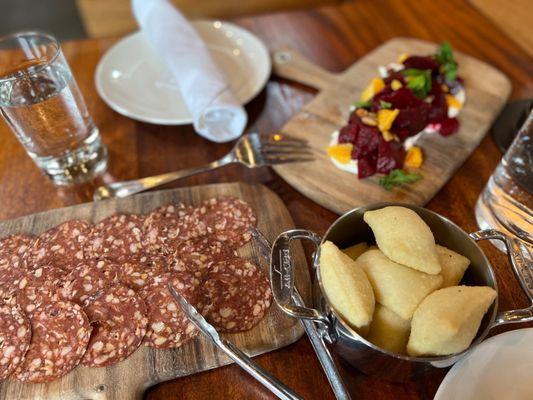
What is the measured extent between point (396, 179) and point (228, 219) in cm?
39

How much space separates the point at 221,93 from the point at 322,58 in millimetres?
464

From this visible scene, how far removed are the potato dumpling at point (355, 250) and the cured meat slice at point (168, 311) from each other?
0.92ft

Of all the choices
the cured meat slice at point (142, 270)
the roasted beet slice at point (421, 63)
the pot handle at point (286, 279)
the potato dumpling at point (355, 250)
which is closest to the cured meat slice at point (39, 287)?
the cured meat slice at point (142, 270)

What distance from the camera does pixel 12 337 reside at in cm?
73

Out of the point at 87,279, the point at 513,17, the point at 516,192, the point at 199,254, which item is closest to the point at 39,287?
the point at 87,279

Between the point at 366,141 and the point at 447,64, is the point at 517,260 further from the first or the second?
the point at 447,64

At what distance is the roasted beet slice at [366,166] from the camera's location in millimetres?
983

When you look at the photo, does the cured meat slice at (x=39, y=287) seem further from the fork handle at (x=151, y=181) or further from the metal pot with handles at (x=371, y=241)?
the metal pot with handles at (x=371, y=241)

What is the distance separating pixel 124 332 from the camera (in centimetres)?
73

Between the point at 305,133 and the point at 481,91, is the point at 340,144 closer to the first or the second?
the point at 305,133

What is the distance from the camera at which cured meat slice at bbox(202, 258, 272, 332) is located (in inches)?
29.4

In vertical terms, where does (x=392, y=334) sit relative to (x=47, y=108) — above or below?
below

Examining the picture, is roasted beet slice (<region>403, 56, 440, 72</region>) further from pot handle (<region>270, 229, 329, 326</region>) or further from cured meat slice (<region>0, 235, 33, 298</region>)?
cured meat slice (<region>0, 235, 33, 298</region>)

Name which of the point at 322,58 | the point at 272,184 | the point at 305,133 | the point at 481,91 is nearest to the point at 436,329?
the point at 272,184
